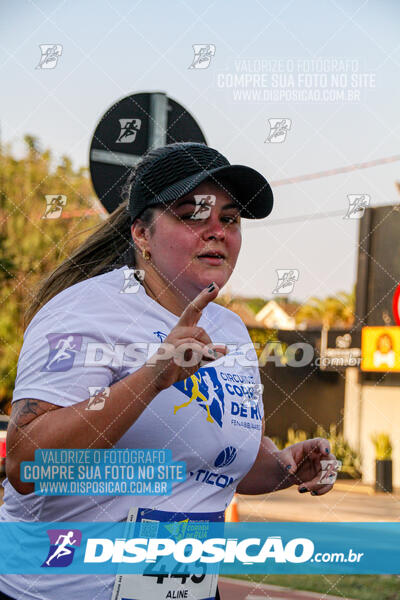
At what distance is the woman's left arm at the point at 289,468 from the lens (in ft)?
7.38

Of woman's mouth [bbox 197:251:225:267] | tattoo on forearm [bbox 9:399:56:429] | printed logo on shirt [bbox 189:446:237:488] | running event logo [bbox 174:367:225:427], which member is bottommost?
tattoo on forearm [bbox 9:399:56:429]

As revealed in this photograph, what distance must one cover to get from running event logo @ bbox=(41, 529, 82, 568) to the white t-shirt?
0.03m

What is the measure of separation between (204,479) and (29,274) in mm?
12952

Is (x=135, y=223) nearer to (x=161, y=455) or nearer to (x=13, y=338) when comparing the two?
(x=161, y=455)

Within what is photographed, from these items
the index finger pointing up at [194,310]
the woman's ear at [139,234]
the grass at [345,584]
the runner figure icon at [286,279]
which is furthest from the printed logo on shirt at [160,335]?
the grass at [345,584]

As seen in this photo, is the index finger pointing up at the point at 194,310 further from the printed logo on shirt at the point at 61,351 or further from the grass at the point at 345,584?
the grass at the point at 345,584

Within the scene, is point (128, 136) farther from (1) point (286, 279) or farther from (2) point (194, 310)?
(2) point (194, 310)

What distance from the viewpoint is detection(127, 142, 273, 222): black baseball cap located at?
1.91 meters

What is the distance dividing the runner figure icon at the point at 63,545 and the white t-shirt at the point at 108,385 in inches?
1.3

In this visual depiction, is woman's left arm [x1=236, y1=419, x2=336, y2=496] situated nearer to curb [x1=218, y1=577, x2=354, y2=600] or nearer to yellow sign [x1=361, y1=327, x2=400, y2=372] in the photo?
curb [x1=218, y1=577, x2=354, y2=600]

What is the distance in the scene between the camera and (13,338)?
15.0 meters

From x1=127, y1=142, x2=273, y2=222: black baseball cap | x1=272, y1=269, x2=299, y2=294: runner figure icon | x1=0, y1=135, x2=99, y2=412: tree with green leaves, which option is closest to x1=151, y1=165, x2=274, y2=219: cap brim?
x1=127, y1=142, x2=273, y2=222: black baseball cap

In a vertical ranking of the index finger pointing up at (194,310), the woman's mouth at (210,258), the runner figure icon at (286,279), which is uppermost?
the runner figure icon at (286,279)

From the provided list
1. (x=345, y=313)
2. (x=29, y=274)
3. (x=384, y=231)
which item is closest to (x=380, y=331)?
(x=384, y=231)
